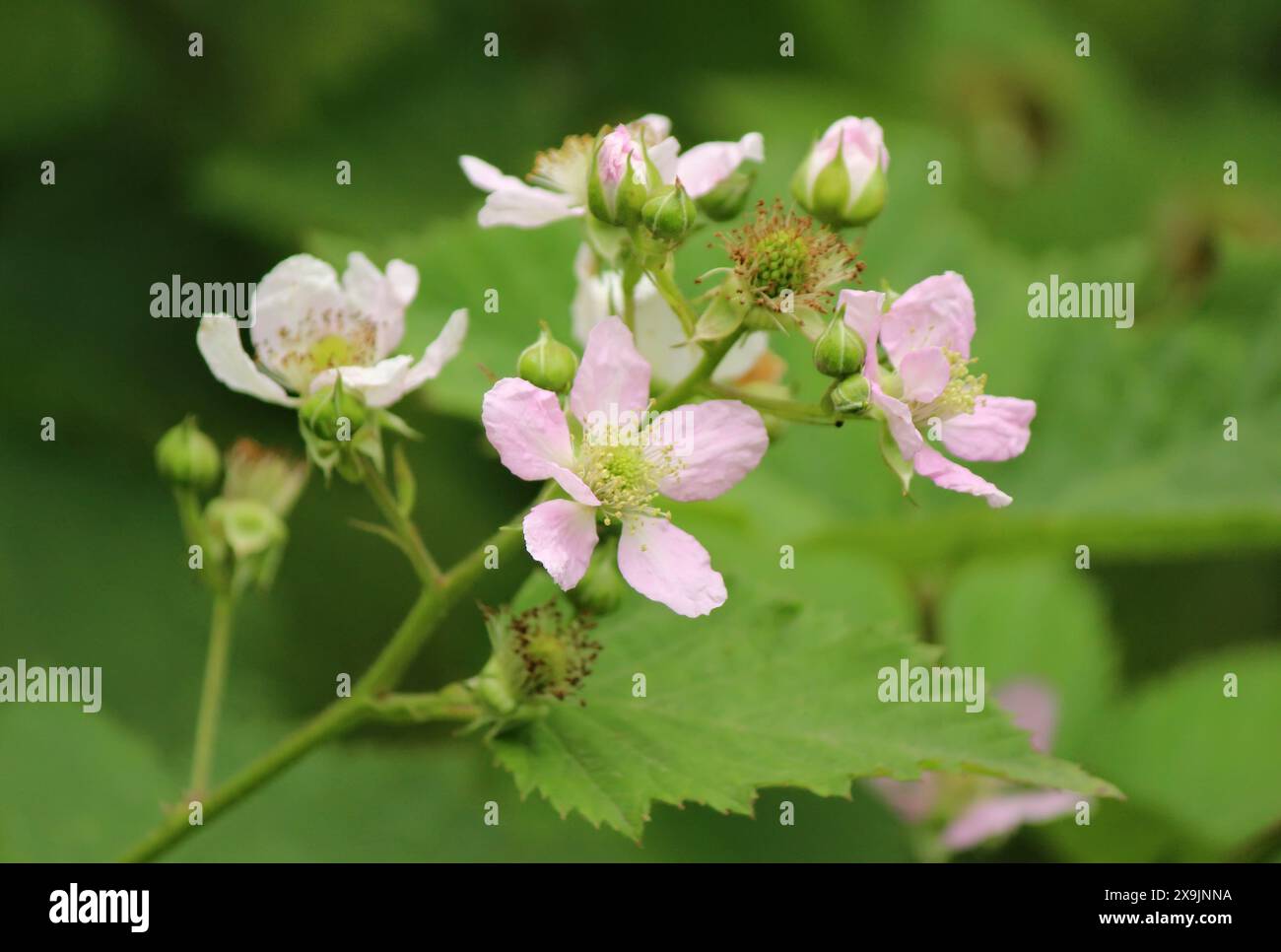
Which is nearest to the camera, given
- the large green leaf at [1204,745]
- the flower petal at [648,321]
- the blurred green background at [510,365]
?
the flower petal at [648,321]

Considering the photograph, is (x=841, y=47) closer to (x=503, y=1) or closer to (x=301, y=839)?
(x=503, y=1)

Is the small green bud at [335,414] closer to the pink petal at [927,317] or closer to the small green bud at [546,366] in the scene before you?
the small green bud at [546,366]

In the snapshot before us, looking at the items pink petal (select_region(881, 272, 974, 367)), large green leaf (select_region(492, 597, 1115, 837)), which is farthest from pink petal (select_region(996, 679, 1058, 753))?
pink petal (select_region(881, 272, 974, 367))

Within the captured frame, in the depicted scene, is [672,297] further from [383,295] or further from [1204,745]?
[1204,745]

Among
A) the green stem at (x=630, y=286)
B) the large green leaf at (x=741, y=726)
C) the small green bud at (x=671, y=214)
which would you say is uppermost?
the small green bud at (x=671, y=214)

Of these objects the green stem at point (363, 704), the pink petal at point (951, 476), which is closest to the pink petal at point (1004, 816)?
the pink petal at point (951, 476)
